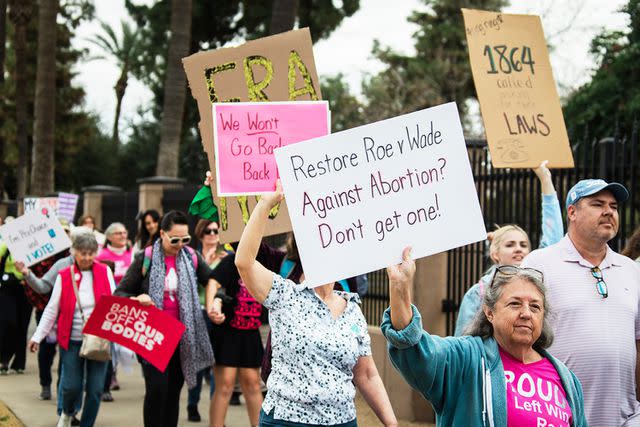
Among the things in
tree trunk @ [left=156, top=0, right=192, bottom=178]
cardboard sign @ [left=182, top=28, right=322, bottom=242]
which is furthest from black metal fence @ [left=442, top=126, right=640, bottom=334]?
tree trunk @ [left=156, top=0, right=192, bottom=178]

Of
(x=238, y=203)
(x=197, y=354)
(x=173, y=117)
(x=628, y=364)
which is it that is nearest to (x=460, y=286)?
(x=197, y=354)

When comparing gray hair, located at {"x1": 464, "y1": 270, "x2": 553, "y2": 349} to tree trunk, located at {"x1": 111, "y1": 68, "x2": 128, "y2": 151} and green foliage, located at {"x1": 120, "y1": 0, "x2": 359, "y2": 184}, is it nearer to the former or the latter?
green foliage, located at {"x1": 120, "y1": 0, "x2": 359, "y2": 184}

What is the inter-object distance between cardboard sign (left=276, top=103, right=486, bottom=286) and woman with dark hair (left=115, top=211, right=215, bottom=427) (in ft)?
12.4

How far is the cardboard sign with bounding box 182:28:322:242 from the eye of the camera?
254 inches

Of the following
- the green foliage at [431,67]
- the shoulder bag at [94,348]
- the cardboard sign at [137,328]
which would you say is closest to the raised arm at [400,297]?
the cardboard sign at [137,328]

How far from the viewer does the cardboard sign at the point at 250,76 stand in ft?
21.1

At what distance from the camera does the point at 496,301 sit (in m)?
3.87

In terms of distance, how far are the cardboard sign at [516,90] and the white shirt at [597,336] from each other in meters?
1.80

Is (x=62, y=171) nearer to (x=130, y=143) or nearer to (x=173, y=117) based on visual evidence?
(x=130, y=143)

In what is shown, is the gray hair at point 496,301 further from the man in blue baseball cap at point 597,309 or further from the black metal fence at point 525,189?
the black metal fence at point 525,189

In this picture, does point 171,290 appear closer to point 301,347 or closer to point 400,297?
point 301,347

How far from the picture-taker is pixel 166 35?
29.0 m

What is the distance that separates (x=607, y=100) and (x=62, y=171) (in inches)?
1236

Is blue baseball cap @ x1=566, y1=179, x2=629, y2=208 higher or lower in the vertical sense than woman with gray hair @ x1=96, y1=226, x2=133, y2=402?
lower
